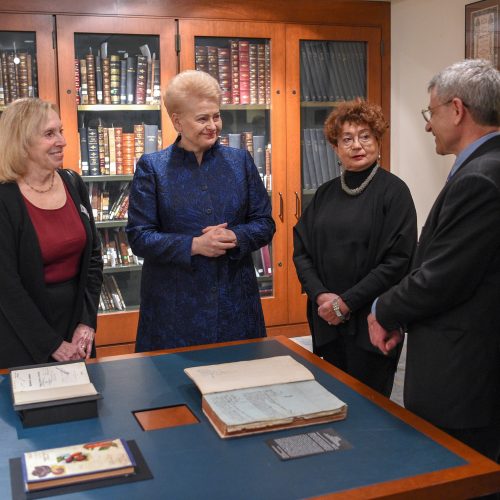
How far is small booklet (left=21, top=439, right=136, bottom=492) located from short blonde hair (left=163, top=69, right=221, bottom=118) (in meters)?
1.38

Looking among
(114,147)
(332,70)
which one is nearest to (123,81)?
(114,147)

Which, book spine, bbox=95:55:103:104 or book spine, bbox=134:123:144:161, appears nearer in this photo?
book spine, bbox=95:55:103:104

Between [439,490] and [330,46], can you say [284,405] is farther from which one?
[330,46]

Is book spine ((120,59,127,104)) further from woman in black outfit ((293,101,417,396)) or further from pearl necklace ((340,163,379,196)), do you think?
pearl necklace ((340,163,379,196))

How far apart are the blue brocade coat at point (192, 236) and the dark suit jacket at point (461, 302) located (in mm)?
831

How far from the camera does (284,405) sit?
1.63 meters

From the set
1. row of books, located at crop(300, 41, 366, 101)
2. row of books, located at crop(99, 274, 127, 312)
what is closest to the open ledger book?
row of books, located at crop(99, 274, 127, 312)

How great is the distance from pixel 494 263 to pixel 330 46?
10.8 feet

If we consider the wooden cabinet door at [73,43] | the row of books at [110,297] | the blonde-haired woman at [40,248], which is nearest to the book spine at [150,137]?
the wooden cabinet door at [73,43]

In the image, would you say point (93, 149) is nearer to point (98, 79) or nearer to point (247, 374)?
point (98, 79)

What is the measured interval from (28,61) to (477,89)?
10.1 feet

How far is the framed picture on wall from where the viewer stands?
12.7 feet

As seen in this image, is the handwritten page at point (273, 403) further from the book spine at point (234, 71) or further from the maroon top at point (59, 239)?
the book spine at point (234, 71)

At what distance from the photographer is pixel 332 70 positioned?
479 centimetres
